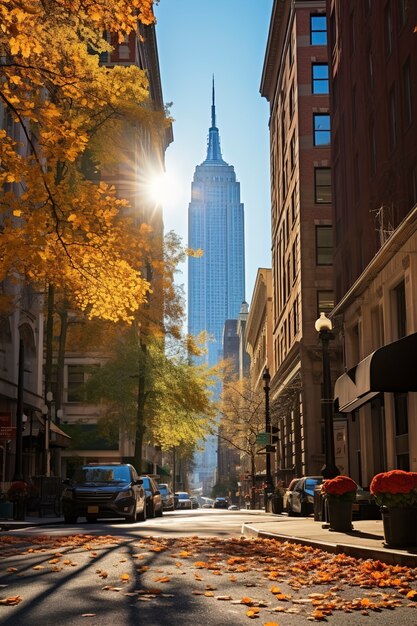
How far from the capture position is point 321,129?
58.5 meters

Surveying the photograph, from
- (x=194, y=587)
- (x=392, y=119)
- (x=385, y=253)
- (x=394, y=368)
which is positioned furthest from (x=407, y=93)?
(x=194, y=587)

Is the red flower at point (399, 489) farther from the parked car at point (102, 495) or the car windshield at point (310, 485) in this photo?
the car windshield at point (310, 485)

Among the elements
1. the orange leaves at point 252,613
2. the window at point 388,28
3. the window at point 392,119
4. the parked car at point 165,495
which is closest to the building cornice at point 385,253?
the window at point 392,119

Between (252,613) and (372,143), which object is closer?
(252,613)

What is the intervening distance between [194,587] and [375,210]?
83.8 feet

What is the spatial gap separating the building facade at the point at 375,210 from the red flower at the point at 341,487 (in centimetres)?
384

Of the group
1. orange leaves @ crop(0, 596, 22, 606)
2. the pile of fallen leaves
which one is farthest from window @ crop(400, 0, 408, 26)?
orange leaves @ crop(0, 596, 22, 606)

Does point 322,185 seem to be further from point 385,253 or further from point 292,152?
point 385,253

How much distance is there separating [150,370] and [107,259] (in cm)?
2726

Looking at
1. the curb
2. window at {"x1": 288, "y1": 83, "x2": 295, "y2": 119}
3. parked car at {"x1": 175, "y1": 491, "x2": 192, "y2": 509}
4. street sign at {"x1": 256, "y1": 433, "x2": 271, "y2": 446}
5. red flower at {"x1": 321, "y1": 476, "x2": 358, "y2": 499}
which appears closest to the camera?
the curb

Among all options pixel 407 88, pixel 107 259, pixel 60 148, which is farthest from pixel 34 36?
pixel 407 88

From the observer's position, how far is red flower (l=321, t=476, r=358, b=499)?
16.1 m

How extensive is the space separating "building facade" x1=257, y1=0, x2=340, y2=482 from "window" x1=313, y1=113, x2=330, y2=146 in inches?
1.0

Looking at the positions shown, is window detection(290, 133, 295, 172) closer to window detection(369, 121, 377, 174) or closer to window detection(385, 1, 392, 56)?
window detection(369, 121, 377, 174)
